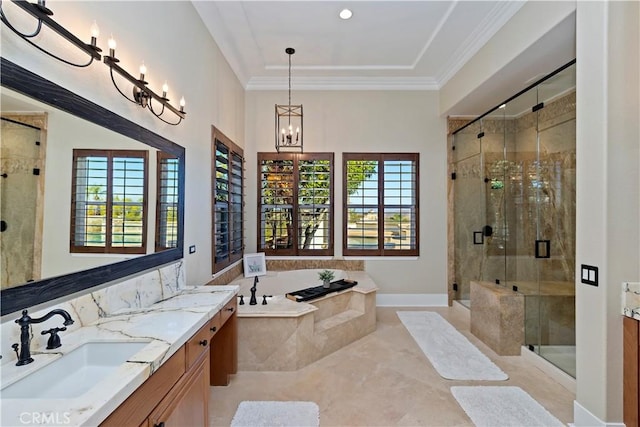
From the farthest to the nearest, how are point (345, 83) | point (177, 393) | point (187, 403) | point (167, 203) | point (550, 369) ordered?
point (345, 83) < point (550, 369) < point (167, 203) < point (187, 403) < point (177, 393)

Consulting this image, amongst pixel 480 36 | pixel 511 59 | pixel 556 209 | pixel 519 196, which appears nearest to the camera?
pixel 511 59

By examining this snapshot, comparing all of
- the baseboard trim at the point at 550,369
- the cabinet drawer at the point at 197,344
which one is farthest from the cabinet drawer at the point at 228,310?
the baseboard trim at the point at 550,369

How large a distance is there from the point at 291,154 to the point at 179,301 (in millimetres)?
3113

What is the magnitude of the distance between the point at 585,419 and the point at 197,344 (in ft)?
7.97

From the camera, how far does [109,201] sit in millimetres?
1688

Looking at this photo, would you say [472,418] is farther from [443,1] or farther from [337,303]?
[443,1]

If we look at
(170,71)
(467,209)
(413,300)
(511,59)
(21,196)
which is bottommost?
(413,300)

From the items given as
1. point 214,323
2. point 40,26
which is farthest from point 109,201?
point 214,323

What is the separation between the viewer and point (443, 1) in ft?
9.34

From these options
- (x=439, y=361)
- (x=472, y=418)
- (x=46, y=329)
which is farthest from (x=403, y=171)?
(x=46, y=329)

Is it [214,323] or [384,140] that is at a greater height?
[384,140]

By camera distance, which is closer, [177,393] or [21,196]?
[21,196]

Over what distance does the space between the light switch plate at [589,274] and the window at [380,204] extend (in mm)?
2743

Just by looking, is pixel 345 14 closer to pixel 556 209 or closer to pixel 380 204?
pixel 380 204
